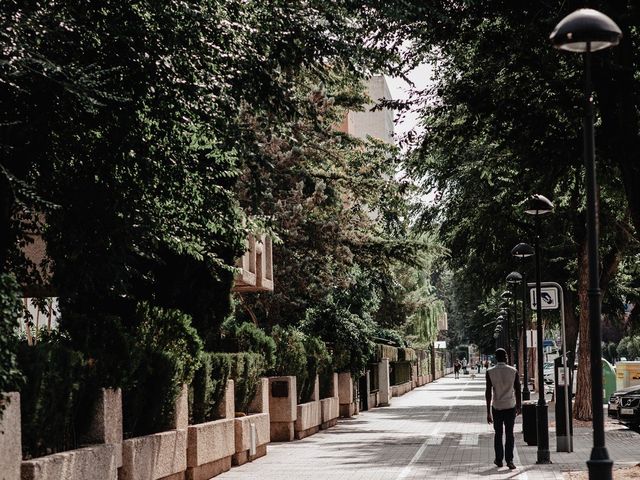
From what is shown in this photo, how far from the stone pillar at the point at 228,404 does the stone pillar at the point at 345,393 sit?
17.3 meters

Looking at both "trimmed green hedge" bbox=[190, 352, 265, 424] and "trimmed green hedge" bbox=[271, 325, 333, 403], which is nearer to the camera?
"trimmed green hedge" bbox=[190, 352, 265, 424]

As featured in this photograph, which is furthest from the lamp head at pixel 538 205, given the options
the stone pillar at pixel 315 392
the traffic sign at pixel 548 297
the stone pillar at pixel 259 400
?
the stone pillar at pixel 315 392

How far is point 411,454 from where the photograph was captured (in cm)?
2138

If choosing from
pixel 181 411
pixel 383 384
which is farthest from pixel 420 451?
pixel 383 384

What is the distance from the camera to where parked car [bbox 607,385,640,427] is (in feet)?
90.0

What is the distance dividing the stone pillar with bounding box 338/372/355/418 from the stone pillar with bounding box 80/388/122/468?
945 inches

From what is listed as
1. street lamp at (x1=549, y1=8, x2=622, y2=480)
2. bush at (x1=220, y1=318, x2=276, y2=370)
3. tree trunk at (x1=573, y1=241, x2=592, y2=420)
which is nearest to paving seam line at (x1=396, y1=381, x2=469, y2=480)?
bush at (x1=220, y1=318, x2=276, y2=370)

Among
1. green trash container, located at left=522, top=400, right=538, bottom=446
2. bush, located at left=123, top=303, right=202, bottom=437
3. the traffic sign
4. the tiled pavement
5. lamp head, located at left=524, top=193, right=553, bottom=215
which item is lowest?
the tiled pavement

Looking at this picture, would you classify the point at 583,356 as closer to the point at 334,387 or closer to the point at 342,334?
the point at 334,387

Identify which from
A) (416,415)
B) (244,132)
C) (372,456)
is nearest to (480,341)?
A: (416,415)

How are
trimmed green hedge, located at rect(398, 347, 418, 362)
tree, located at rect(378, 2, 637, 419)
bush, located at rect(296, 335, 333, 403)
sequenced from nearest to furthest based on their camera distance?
tree, located at rect(378, 2, 637, 419)
bush, located at rect(296, 335, 333, 403)
trimmed green hedge, located at rect(398, 347, 418, 362)

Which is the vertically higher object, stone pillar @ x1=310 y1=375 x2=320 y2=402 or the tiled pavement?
stone pillar @ x1=310 y1=375 x2=320 y2=402

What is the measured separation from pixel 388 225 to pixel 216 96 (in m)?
23.9

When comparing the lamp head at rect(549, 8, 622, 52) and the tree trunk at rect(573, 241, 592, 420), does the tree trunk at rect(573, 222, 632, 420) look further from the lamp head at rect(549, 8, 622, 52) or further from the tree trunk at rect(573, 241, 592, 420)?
the lamp head at rect(549, 8, 622, 52)
